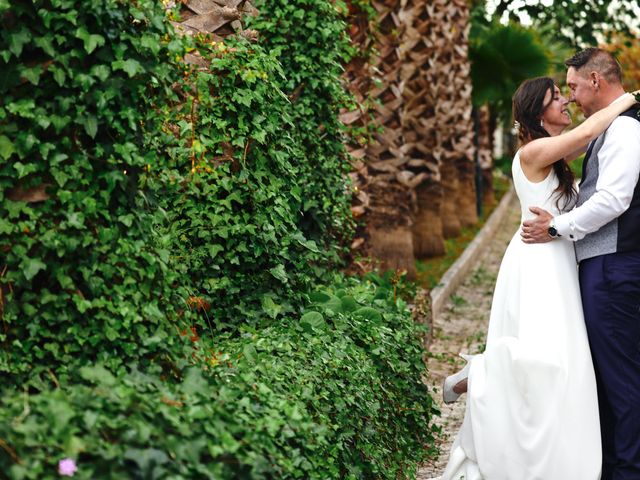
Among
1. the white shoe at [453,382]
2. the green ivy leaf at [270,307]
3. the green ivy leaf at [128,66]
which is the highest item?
the green ivy leaf at [128,66]

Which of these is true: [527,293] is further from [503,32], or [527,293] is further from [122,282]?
[503,32]

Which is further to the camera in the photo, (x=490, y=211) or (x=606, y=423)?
(x=490, y=211)

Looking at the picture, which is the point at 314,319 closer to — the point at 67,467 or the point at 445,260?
the point at 67,467

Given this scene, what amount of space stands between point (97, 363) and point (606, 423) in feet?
9.75

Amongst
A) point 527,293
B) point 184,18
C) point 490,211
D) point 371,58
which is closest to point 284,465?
point 527,293

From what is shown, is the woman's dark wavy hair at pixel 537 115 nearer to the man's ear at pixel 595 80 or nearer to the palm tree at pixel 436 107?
the man's ear at pixel 595 80

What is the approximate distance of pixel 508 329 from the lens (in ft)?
19.5

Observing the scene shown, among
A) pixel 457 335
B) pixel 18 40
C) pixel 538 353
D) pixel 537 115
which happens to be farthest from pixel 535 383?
pixel 457 335

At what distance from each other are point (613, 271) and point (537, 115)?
3.15ft

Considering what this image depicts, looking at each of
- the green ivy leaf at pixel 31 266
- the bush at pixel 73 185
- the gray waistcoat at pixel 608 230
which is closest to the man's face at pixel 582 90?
the gray waistcoat at pixel 608 230

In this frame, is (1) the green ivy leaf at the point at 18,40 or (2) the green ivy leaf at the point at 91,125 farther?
(2) the green ivy leaf at the point at 91,125

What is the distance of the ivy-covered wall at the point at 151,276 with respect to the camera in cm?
372

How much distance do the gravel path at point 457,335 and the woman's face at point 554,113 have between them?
6.73 feet

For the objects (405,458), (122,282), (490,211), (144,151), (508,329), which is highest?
(144,151)
